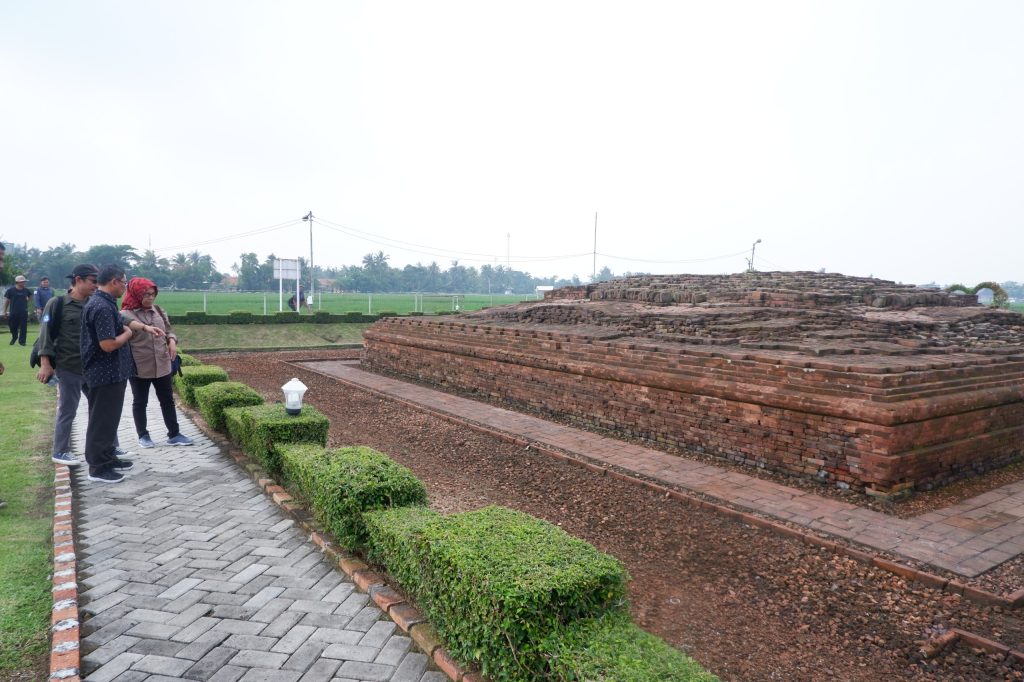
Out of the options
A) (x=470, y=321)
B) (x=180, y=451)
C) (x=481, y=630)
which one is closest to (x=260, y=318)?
(x=470, y=321)

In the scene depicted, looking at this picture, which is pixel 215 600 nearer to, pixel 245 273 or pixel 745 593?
pixel 745 593

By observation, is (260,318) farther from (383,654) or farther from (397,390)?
(383,654)

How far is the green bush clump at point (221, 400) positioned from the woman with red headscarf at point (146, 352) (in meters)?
0.50

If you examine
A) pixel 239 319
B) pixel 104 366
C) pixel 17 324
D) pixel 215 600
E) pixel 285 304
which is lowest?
pixel 215 600

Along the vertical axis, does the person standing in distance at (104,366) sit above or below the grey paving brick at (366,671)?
above

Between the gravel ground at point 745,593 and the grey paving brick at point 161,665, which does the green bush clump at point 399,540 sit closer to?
the grey paving brick at point 161,665

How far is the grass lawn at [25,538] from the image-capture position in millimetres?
2678

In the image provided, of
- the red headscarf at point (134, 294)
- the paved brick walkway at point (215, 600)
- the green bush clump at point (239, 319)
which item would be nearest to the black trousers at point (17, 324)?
the green bush clump at point (239, 319)

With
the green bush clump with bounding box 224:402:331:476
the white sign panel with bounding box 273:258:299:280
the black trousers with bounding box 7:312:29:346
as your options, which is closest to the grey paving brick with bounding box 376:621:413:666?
the green bush clump with bounding box 224:402:331:476

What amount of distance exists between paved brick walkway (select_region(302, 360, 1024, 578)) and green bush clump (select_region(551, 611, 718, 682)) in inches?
96.6

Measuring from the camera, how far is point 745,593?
133 inches

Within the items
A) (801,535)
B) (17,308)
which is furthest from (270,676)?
(17,308)

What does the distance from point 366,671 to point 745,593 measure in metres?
2.11

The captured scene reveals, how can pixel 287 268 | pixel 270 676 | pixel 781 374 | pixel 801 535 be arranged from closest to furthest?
pixel 270 676, pixel 801 535, pixel 781 374, pixel 287 268
